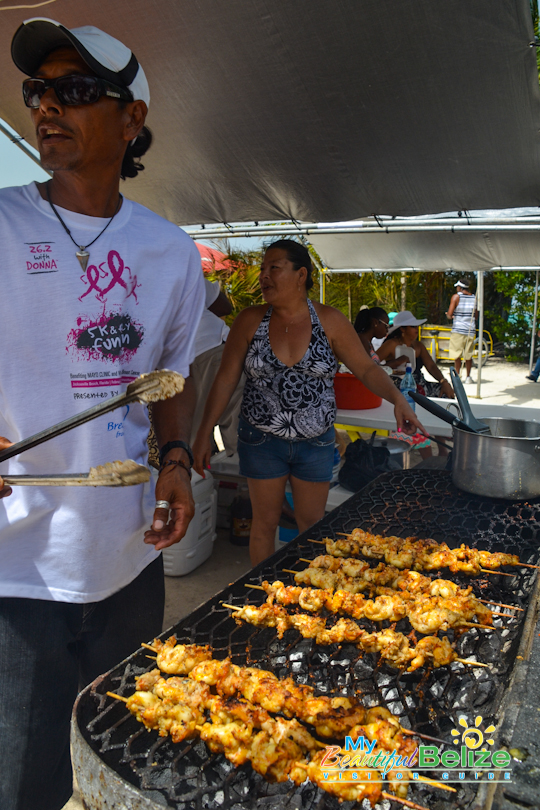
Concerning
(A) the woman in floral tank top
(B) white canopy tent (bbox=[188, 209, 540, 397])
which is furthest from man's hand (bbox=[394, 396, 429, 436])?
(B) white canopy tent (bbox=[188, 209, 540, 397])

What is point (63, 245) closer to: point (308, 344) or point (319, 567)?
point (319, 567)

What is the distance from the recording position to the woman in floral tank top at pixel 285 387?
332cm

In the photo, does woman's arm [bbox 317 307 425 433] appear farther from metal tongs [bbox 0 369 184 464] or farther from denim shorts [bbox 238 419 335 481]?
metal tongs [bbox 0 369 184 464]

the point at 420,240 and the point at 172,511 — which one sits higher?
the point at 420,240

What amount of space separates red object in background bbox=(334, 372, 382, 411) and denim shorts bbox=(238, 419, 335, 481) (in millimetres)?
1795

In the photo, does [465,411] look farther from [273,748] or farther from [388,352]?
[388,352]

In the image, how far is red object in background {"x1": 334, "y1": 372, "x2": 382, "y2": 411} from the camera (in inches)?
205

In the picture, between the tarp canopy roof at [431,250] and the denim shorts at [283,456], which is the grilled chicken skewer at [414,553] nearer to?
the denim shorts at [283,456]

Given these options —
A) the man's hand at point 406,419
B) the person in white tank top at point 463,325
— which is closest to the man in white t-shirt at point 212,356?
the man's hand at point 406,419

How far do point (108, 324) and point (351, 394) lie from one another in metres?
3.88

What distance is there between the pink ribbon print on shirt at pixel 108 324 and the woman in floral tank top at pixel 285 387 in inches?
69.4

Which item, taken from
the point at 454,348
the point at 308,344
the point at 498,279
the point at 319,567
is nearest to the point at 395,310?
the point at 498,279

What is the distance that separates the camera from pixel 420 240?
9.06 meters

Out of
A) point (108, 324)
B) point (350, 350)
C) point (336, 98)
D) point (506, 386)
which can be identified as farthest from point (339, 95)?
point (506, 386)
